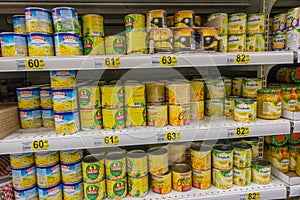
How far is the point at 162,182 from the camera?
4.17ft

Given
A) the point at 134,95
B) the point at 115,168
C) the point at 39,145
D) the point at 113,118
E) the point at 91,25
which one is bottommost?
the point at 115,168

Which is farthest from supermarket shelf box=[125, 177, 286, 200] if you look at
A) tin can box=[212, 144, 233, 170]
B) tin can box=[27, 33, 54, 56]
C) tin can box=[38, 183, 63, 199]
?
tin can box=[27, 33, 54, 56]

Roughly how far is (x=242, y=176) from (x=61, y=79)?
3.76 ft

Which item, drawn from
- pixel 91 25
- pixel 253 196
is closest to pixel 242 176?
pixel 253 196

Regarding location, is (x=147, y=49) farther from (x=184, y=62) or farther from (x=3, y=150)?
(x=3, y=150)

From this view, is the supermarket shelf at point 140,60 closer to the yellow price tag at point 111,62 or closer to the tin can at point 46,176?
the yellow price tag at point 111,62

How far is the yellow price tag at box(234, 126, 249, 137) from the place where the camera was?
1.21 meters

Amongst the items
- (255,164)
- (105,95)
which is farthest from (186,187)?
(105,95)

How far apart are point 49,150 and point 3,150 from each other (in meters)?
0.21

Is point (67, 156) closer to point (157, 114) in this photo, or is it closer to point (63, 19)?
point (157, 114)

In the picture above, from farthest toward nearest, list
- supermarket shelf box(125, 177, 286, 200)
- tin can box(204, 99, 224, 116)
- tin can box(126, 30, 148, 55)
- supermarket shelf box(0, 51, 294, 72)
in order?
tin can box(204, 99, 224, 116)
supermarket shelf box(125, 177, 286, 200)
tin can box(126, 30, 148, 55)
supermarket shelf box(0, 51, 294, 72)

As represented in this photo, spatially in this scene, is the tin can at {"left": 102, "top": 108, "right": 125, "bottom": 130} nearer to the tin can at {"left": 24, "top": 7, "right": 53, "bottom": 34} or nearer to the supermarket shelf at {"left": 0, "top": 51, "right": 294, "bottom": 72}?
the supermarket shelf at {"left": 0, "top": 51, "right": 294, "bottom": 72}

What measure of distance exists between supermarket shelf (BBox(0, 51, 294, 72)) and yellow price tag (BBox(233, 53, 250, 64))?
0.01 meters

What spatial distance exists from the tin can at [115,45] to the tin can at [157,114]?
33 centimetres
